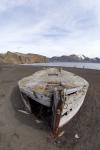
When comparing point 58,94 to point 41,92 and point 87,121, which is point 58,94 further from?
point 87,121

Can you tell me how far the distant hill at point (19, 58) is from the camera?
8119 centimetres

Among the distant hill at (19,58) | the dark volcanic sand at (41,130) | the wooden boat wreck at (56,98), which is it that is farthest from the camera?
the distant hill at (19,58)

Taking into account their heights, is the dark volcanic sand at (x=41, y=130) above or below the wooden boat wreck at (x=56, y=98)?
below

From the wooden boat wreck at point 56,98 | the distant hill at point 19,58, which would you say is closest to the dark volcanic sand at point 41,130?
the wooden boat wreck at point 56,98

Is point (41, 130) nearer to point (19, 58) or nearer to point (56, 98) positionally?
point (56, 98)

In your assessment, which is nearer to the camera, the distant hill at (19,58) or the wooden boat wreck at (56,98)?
the wooden boat wreck at (56,98)

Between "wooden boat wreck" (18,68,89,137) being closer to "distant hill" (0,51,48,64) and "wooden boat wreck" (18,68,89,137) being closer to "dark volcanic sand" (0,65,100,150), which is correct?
"dark volcanic sand" (0,65,100,150)

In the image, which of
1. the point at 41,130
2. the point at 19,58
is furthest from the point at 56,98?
the point at 19,58

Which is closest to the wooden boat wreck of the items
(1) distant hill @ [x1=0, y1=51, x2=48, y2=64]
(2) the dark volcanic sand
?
(2) the dark volcanic sand

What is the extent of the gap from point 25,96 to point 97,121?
12.0ft

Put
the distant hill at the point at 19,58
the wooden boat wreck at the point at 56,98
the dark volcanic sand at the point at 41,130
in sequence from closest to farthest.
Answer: the dark volcanic sand at the point at 41,130 < the wooden boat wreck at the point at 56,98 < the distant hill at the point at 19,58

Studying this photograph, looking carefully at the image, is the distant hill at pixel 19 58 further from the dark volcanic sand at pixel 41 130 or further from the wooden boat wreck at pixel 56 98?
the dark volcanic sand at pixel 41 130

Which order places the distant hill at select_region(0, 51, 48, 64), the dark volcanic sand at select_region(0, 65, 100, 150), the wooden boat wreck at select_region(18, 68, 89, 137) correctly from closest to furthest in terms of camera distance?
the dark volcanic sand at select_region(0, 65, 100, 150) < the wooden boat wreck at select_region(18, 68, 89, 137) < the distant hill at select_region(0, 51, 48, 64)

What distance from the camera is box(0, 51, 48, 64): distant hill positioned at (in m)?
81.2
